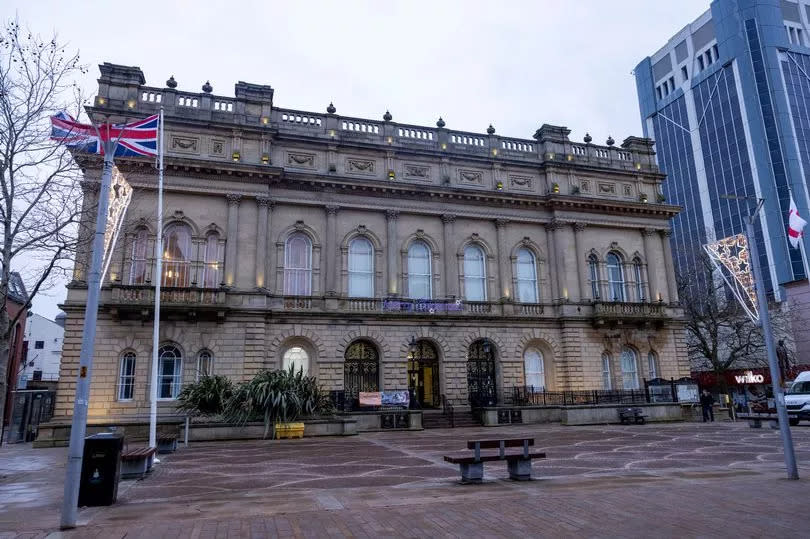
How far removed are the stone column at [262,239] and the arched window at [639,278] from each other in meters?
23.6

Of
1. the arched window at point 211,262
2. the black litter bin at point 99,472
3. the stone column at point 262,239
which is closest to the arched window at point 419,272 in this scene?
the stone column at point 262,239

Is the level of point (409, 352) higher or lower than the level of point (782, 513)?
higher

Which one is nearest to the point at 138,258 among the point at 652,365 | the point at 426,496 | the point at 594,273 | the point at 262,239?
the point at 262,239

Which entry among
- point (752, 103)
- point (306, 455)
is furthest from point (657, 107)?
point (306, 455)

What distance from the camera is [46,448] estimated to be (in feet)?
70.5

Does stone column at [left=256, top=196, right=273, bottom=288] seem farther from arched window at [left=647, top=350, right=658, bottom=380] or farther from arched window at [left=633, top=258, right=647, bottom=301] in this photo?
arched window at [left=647, top=350, right=658, bottom=380]

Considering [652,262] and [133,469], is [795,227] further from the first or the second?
[652,262]

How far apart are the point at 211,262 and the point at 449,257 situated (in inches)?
520

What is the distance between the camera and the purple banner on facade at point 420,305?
1184 inches

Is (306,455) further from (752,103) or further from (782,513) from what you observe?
(752,103)

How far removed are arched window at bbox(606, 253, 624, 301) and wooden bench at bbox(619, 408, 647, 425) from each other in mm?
9469

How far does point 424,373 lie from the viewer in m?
31.0

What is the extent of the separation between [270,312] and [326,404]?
6.62m

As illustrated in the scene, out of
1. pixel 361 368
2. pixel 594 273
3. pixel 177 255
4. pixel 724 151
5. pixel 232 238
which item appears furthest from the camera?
pixel 724 151
